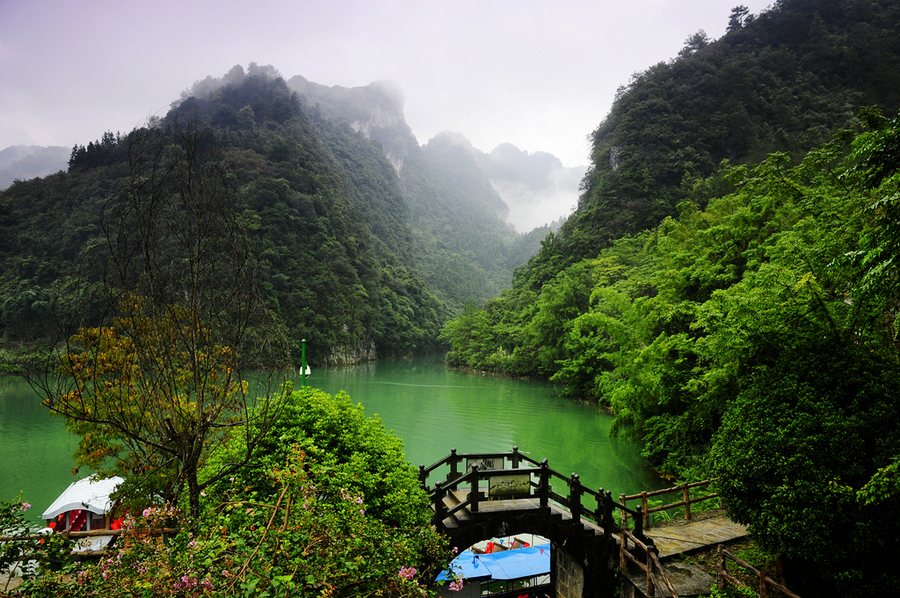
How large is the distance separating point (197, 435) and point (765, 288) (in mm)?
8172

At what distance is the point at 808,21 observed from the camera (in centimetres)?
4034

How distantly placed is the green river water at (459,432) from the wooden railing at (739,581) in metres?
4.55

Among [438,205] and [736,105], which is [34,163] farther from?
[736,105]

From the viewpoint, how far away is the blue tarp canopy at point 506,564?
7.55 meters

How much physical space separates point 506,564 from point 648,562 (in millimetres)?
3380

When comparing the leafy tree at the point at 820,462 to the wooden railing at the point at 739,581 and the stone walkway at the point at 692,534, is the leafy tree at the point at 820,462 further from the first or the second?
the stone walkway at the point at 692,534

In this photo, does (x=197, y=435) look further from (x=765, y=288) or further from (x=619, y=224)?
(x=619, y=224)

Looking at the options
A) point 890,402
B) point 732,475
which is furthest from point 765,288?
point 732,475

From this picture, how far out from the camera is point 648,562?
17.1 feet

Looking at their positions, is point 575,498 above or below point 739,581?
above

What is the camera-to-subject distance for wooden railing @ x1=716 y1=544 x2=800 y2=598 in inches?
170

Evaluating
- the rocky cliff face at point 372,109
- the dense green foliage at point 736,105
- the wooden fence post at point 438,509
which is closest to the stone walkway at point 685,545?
the wooden fence post at point 438,509

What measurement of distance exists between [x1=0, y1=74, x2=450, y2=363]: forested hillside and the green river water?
45.0 feet

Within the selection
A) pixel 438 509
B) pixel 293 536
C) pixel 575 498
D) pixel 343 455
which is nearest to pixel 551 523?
pixel 575 498
